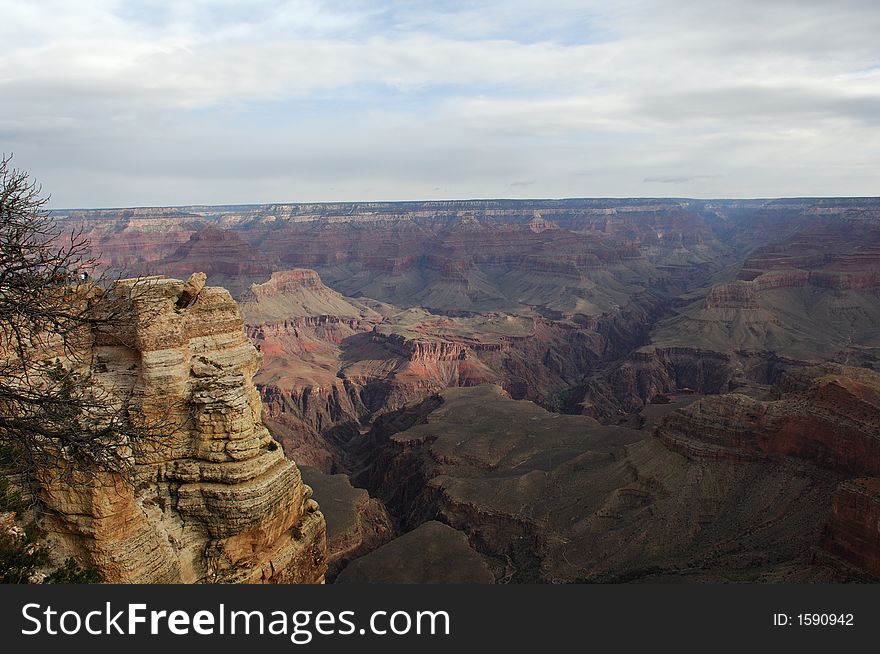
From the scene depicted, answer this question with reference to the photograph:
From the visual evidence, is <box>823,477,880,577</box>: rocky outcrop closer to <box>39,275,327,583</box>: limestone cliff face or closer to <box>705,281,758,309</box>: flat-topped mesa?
<box>39,275,327,583</box>: limestone cliff face

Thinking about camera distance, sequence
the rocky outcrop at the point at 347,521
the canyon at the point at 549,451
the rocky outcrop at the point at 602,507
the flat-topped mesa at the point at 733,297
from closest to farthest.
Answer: the canyon at the point at 549,451, the rocky outcrop at the point at 602,507, the rocky outcrop at the point at 347,521, the flat-topped mesa at the point at 733,297

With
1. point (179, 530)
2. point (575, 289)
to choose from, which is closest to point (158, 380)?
point (179, 530)

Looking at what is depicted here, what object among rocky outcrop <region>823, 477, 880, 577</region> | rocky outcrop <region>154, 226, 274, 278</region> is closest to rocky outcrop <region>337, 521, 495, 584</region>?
rocky outcrop <region>823, 477, 880, 577</region>

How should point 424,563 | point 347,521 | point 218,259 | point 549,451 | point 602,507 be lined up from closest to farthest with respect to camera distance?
point 424,563 < point 602,507 < point 347,521 < point 549,451 < point 218,259

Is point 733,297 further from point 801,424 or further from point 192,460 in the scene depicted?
point 192,460

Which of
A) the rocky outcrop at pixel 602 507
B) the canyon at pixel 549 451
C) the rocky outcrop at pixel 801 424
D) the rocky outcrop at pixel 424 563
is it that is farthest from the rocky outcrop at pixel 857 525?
the rocky outcrop at pixel 424 563

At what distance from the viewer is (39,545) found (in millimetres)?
16875

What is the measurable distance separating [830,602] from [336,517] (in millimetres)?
44404

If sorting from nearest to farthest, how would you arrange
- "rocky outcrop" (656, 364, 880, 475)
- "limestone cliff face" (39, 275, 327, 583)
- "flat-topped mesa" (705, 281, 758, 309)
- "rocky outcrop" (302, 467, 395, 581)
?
"limestone cliff face" (39, 275, 327, 583) → "rocky outcrop" (656, 364, 880, 475) → "rocky outcrop" (302, 467, 395, 581) → "flat-topped mesa" (705, 281, 758, 309)

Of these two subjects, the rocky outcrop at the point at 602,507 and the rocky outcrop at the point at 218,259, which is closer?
the rocky outcrop at the point at 602,507

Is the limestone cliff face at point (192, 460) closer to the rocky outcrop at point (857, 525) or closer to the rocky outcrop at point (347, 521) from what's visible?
the rocky outcrop at point (347, 521)

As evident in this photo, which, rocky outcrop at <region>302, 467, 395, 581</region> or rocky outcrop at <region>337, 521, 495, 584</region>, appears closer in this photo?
rocky outcrop at <region>337, 521, 495, 584</region>

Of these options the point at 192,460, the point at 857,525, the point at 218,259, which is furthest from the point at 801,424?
the point at 218,259

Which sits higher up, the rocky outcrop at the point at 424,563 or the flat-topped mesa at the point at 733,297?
the flat-topped mesa at the point at 733,297
